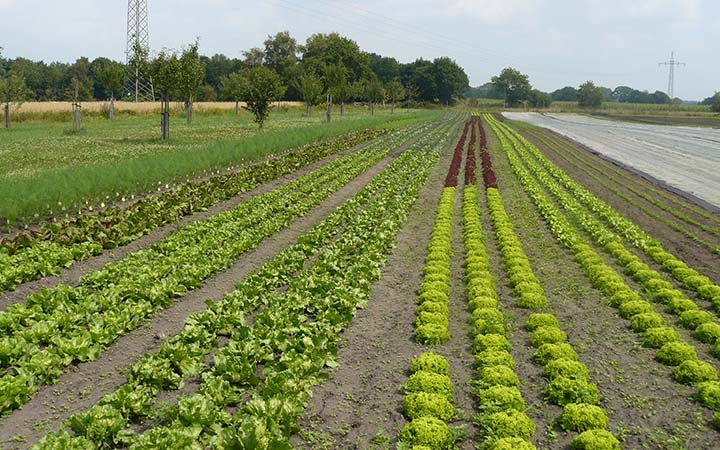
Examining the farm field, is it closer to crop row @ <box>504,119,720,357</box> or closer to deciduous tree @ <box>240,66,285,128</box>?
crop row @ <box>504,119,720,357</box>

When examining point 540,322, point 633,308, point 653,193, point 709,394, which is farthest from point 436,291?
point 653,193

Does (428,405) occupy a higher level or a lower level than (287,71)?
lower

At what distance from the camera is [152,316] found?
31.4ft

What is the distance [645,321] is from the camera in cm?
973

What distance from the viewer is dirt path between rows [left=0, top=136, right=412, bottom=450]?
6.48 meters

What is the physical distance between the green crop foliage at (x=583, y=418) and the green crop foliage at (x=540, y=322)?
2.67m

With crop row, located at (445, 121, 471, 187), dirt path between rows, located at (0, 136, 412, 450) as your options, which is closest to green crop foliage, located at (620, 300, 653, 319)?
dirt path between rows, located at (0, 136, 412, 450)

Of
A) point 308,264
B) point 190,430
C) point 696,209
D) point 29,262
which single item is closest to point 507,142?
point 696,209

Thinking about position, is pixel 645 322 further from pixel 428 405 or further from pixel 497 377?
pixel 428 405

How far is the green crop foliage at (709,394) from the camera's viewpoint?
7.35 m

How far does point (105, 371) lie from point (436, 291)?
5.54 m

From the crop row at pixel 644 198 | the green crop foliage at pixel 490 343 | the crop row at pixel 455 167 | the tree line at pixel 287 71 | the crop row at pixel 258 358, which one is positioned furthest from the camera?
the tree line at pixel 287 71

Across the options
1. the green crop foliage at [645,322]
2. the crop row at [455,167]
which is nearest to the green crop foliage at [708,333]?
the green crop foliage at [645,322]

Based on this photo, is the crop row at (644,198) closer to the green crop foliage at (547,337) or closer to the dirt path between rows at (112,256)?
the green crop foliage at (547,337)
